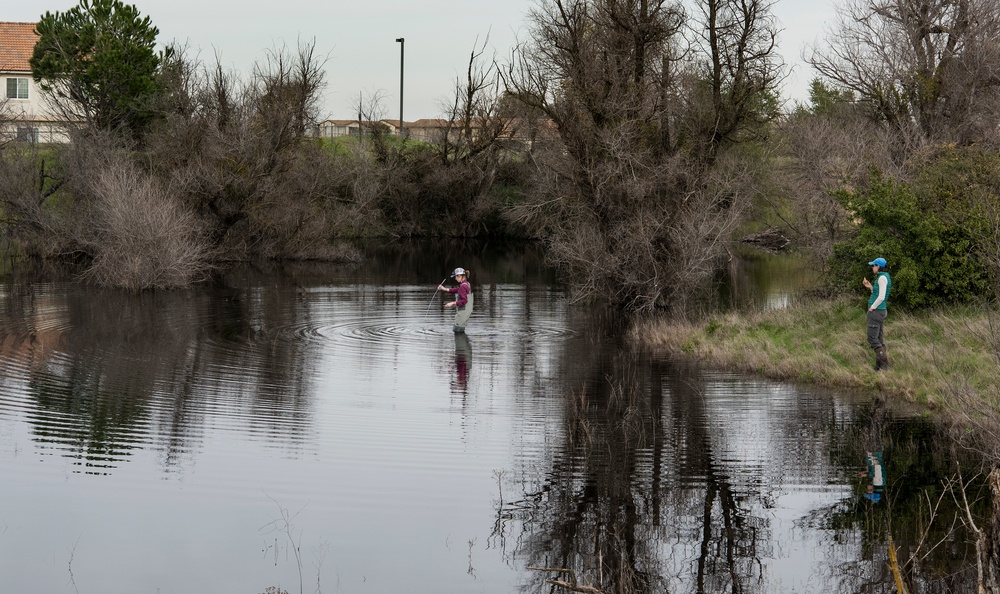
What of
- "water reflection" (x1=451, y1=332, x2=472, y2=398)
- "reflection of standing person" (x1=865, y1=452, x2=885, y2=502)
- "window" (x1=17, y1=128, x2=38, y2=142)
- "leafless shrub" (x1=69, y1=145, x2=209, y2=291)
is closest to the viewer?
"reflection of standing person" (x1=865, y1=452, x2=885, y2=502)

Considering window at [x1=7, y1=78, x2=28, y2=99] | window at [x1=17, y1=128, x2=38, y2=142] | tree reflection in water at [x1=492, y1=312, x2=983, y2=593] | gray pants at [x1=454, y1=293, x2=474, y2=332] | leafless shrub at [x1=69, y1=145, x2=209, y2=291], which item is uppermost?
window at [x1=7, y1=78, x2=28, y2=99]

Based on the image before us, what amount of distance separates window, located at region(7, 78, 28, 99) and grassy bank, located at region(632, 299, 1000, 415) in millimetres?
65207

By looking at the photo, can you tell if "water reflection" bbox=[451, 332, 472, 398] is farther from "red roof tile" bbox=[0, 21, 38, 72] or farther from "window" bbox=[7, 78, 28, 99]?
"red roof tile" bbox=[0, 21, 38, 72]

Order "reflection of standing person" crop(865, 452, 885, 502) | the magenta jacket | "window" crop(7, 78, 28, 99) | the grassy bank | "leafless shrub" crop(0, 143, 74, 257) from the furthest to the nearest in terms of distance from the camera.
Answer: "window" crop(7, 78, 28, 99)
"leafless shrub" crop(0, 143, 74, 257)
the magenta jacket
the grassy bank
"reflection of standing person" crop(865, 452, 885, 502)

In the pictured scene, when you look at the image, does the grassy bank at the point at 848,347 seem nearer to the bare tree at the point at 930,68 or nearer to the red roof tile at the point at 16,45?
the bare tree at the point at 930,68

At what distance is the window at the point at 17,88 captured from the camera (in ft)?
252

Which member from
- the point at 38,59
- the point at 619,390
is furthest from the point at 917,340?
the point at 38,59

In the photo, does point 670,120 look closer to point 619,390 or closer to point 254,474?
point 619,390

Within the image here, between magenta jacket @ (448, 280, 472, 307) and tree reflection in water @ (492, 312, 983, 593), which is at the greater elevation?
magenta jacket @ (448, 280, 472, 307)

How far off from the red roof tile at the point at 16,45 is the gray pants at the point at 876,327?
71.8 metres

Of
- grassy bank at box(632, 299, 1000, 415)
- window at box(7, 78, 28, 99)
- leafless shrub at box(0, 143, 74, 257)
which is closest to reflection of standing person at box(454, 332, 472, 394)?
grassy bank at box(632, 299, 1000, 415)

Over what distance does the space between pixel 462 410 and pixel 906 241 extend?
11.5m

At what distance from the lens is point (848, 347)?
67.6 feet

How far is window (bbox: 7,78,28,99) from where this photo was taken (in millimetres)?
76812
